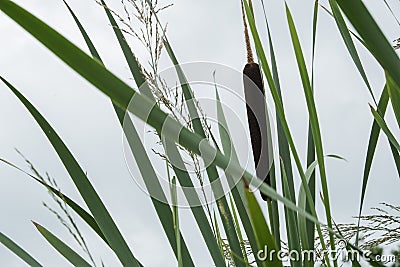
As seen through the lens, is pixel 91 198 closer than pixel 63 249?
Yes

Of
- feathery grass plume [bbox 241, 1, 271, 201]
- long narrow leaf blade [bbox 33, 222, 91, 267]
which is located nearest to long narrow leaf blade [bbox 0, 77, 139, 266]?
long narrow leaf blade [bbox 33, 222, 91, 267]

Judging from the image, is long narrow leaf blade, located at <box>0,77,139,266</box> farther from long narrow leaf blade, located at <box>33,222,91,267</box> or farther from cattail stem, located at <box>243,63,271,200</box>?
cattail stem, located at <box>243,63,271,200</box>

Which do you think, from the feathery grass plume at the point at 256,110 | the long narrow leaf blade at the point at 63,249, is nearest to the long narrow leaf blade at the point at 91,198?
the long narrow leaf blade at the point at 63,249

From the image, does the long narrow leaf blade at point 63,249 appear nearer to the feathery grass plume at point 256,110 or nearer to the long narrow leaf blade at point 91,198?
the long narrow leaf blade at point 91,198

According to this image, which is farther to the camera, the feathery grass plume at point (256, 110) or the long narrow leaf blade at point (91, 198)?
the feathery grass plume at point (256, 110)

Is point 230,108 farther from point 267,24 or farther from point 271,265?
point 271,265

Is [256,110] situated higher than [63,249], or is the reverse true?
[256,110]

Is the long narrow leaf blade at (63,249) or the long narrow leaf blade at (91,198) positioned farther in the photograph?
the long narrow leaf blade at (63,249)

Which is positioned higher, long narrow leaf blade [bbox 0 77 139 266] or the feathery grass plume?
the feathery grass plume

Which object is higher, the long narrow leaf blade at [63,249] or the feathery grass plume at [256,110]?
the feathery grass plume at [256,110]

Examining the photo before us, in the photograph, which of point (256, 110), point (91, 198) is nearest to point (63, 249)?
point (91, 198)

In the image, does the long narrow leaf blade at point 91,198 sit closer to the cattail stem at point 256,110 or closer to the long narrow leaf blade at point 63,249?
the long narrow leaf blade at point 63,249

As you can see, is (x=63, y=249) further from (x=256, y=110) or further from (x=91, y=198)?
(x=256, y=110)

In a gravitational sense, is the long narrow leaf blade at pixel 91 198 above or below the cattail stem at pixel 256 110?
below
